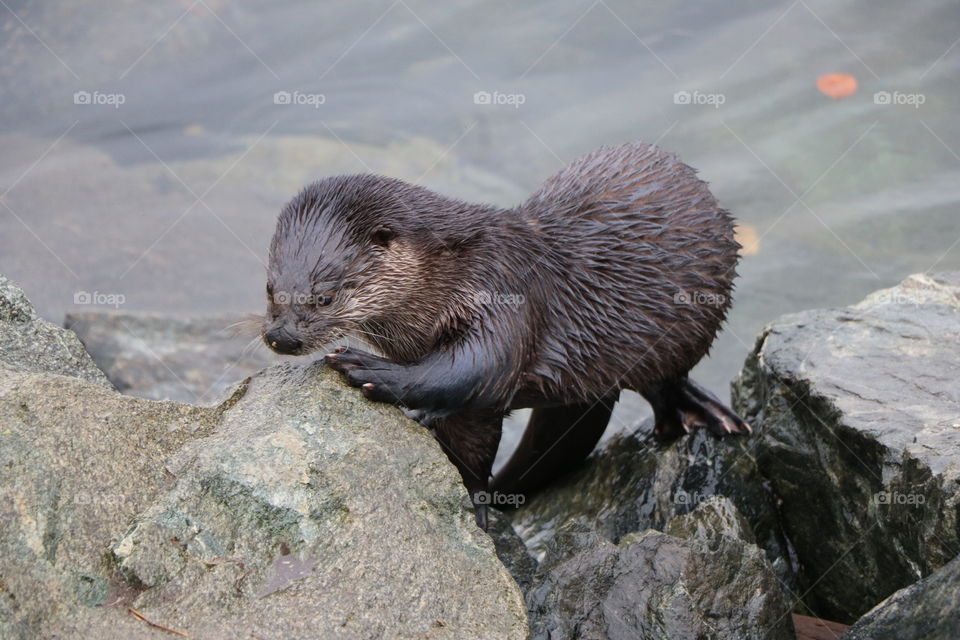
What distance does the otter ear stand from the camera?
12.7ft

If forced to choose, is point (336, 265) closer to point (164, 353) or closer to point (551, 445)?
point (551, 445)

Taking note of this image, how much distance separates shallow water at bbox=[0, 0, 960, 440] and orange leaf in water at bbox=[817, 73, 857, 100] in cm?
7

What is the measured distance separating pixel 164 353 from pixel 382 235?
3.46 meters

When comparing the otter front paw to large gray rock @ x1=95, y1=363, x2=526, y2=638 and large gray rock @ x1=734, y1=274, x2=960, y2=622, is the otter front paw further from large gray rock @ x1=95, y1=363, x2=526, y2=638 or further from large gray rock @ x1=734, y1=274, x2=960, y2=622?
large gray rock @ x1=734, y1=274, x2=960, y2=622

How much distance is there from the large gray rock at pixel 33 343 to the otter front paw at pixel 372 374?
3.22 ft

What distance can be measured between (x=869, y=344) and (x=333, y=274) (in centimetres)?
243

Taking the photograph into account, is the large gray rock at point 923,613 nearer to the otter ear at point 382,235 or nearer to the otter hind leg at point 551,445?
the otter ear at point 382,235

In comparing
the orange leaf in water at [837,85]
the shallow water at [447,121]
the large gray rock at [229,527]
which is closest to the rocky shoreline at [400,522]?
the large gray rock at [229,527]

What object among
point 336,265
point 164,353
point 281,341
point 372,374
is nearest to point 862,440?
point 372,374

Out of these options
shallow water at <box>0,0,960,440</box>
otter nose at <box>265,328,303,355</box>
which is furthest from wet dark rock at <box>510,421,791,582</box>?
shallow water at <box>0,0,960,440</box>

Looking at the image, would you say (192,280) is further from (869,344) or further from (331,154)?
(869,344)

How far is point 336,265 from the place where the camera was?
376cm

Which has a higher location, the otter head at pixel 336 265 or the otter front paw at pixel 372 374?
the otter head at pixel 336 265

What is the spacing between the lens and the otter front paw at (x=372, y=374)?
12.0ft
